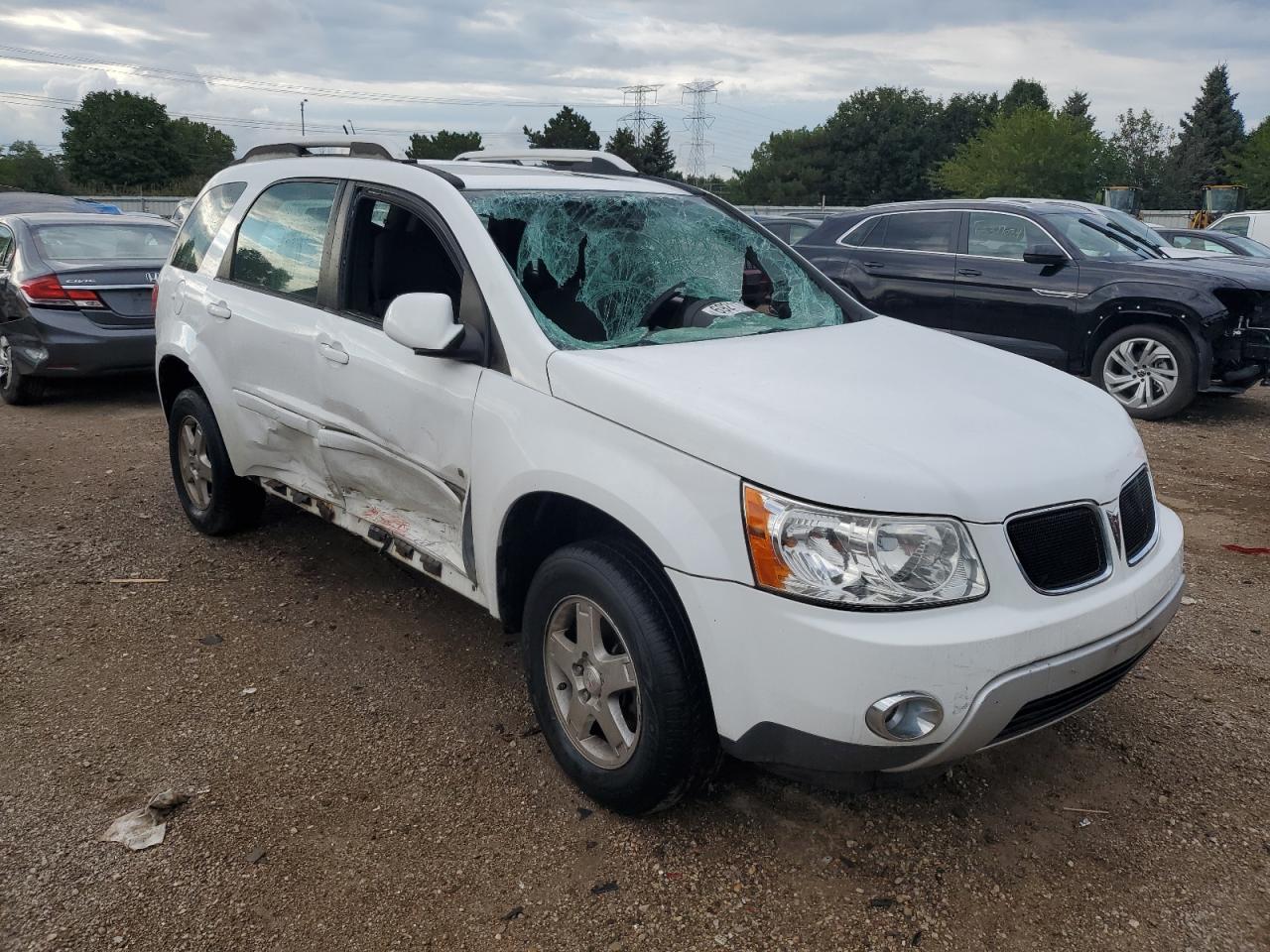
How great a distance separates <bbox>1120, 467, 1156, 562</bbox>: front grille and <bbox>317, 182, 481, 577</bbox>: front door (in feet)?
6.19

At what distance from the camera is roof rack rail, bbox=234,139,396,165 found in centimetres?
393

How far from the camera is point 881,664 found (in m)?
2.19

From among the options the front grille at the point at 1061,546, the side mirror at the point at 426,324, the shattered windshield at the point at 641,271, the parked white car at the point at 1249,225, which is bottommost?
the front grille at the point at 1061,546

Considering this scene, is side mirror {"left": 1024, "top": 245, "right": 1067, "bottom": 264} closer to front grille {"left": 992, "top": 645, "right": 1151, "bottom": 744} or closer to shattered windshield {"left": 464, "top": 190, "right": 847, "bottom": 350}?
shattered windshield {"left": 464, "top": 190, "right": 847, "bottom": 350}

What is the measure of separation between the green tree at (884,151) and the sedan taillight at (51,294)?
79531 mm

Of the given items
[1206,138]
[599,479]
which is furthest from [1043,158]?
[599,479]

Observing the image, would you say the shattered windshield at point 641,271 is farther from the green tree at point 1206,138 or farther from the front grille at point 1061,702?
the green tree at point 1206,138

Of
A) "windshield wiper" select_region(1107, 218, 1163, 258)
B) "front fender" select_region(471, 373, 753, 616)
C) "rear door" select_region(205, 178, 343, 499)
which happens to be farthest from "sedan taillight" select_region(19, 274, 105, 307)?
"windshield wiper" select_region(1107, 218, 1163, 258)

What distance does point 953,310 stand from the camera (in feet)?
29.0

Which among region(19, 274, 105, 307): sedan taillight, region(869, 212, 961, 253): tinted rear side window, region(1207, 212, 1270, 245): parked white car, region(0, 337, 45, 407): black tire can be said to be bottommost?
region(0, 337, 45, 407): black tire

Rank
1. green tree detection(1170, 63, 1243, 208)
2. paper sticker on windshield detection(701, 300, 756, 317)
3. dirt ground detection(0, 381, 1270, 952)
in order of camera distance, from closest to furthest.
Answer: dirt ground detection(0, 381, 1270, 952) → paper sticker on windshield detection(701, 300, 756, 317) → green tree detection(1170, 63, 1243, 208)

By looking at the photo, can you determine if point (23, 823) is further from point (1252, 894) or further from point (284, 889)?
point (1252, 894)

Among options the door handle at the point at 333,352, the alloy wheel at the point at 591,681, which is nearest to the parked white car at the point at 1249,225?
the door handle at the point at 333,352

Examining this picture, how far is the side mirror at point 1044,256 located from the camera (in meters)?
8.27
